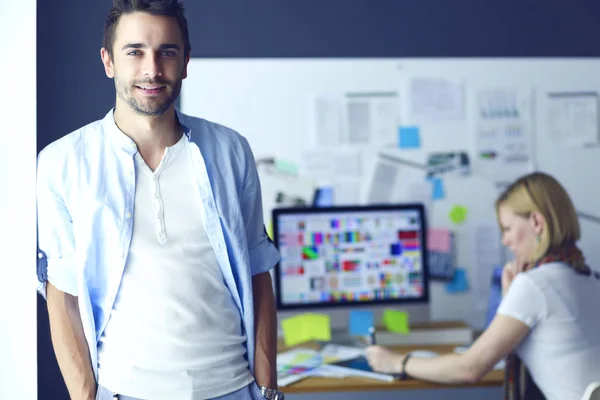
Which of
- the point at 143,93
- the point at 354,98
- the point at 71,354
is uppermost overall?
the point at 354,98

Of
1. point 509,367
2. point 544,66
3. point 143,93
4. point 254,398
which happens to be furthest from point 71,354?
point 544,66

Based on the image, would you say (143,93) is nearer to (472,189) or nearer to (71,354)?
(71,354)

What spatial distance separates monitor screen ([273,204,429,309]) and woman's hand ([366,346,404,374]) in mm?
387

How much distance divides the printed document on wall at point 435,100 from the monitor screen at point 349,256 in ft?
1.57

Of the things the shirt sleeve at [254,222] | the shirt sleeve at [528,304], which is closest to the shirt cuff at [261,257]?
the shirt sleeve at [254,222]

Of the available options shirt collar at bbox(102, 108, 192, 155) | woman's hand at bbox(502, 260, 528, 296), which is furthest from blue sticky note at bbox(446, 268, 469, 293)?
shirt collar at bbox(102, 108, 192, 155)

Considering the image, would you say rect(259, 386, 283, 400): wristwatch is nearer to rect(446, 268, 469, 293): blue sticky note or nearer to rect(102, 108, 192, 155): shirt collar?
rect(102, 108, 192, 155): shirt collar

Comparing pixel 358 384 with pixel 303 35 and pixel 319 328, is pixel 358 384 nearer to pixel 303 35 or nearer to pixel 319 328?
pixel 319 328

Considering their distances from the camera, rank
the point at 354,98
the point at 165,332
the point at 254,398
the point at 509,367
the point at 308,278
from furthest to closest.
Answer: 1. the point at 354,98
2. the point at 308,278
3. the point at 509,367
4. the point at 254,398
5. the point at 165,332

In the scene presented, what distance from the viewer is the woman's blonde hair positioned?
219 cm

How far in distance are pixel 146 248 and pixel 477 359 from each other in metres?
1.04

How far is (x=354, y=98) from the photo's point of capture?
311cm
